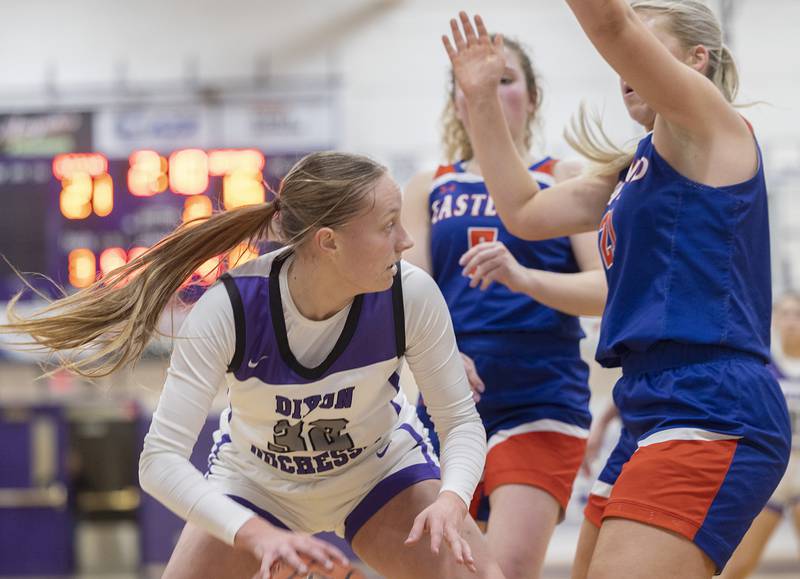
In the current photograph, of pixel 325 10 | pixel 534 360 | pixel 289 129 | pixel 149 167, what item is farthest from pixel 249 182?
pixel 534 360

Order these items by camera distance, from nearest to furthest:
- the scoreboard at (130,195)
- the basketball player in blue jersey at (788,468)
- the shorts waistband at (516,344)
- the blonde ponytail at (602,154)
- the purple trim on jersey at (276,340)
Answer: the purple trim on jersey at (276,340)
the blonde ponytail at (602,154)
the shorts waistband at (516,344)
the basketball player in blue jersey at (788,468)
the scoreboard at (130,195)

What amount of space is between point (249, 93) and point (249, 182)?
5.26 ft

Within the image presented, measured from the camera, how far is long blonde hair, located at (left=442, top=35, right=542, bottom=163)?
128 inches

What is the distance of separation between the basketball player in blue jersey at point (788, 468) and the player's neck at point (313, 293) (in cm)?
281

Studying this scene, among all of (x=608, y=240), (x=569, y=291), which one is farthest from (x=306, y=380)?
(x=569, y=291)

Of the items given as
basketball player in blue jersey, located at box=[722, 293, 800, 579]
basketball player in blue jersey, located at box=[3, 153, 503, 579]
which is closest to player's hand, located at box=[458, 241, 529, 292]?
basketball player in blue jersey, located at box=[3, 153, 503, 579]

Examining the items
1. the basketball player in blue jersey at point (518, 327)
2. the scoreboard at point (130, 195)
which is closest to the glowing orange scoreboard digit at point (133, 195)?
the scoreboard at point (130, 195)

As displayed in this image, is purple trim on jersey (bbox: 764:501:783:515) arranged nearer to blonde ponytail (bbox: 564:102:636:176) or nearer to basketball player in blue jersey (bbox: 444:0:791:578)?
blonde ponytail (bbox: 564:102:636:176)

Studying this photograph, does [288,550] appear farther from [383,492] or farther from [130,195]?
[130,195]

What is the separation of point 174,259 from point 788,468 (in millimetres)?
4334

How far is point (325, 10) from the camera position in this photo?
29.2 feet

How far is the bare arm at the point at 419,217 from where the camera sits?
3.22 m

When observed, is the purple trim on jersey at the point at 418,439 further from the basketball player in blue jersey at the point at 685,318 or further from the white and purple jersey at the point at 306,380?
the basketball player in blue jersey at the point at 685,318

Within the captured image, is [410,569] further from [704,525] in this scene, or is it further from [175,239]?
[175,239]
